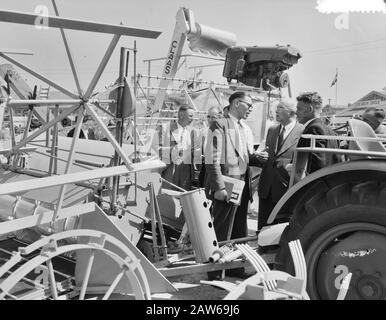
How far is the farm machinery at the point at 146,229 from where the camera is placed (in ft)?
6.21

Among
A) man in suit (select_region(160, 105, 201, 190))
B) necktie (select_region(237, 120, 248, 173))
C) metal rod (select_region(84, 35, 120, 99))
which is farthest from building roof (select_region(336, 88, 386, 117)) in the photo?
metal rod (select_region(84, 35, 120, 99))

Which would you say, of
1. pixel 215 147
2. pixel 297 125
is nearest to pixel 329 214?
pixel 215 147

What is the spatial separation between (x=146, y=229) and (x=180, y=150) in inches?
76.0

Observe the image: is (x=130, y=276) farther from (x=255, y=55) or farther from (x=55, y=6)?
(x=255, y=55)

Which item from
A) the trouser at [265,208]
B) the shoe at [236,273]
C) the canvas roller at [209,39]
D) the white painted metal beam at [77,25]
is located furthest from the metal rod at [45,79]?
the canvas roller at [209,39]

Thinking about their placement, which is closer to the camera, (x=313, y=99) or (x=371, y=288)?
(x=371, y=288)

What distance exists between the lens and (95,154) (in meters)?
3.69

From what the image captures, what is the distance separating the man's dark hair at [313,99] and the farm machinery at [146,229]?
919 mm

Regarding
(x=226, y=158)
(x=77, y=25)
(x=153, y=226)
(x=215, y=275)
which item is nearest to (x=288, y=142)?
(x=226, y=158)

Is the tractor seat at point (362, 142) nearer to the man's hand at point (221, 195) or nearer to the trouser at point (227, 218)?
the man's hand at point (221, 195)

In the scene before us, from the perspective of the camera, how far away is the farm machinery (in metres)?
1.89

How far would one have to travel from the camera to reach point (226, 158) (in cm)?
345

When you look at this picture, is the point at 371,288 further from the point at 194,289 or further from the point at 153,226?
the point at 153,226

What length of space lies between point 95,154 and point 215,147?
1.08 meters
